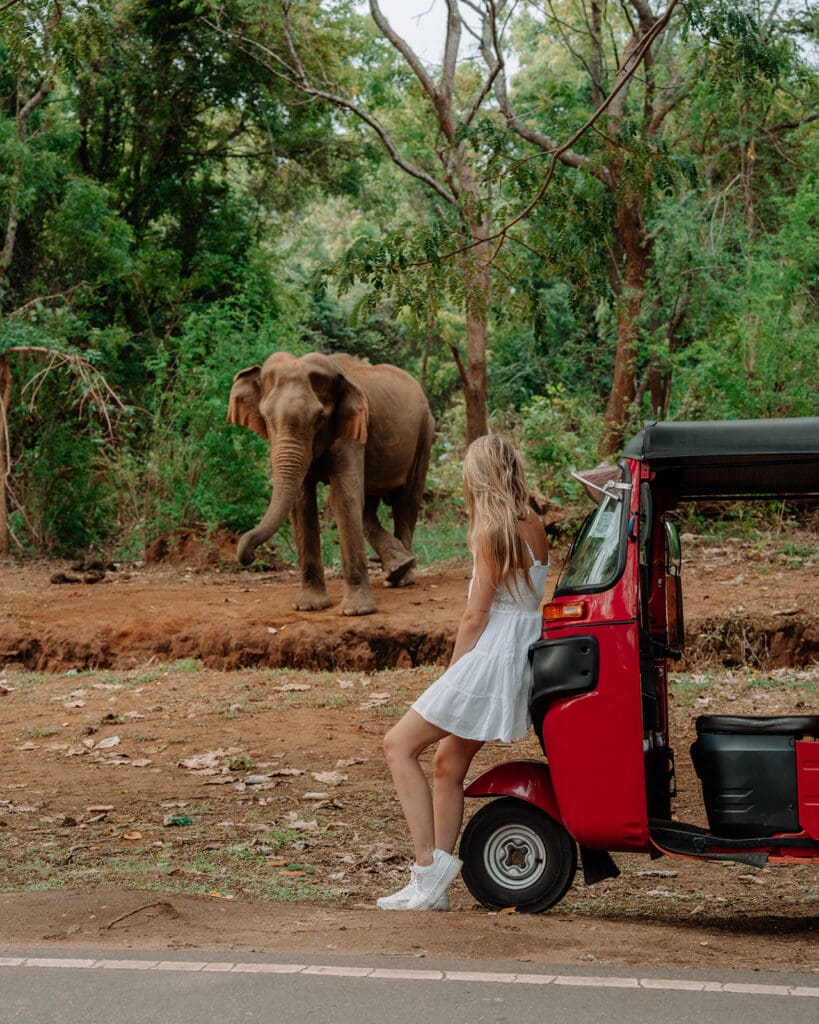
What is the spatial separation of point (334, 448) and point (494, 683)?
840 centimetres

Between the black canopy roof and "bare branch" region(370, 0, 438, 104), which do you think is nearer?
the black canopy roof

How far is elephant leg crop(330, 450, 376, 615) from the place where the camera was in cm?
1373

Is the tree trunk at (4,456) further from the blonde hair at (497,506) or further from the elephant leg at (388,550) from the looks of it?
the blonde hair at (497,506)

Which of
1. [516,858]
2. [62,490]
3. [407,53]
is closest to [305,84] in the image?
[407,53]

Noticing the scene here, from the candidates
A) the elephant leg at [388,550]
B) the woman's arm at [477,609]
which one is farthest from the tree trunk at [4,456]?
the woman's arm at [477,609]

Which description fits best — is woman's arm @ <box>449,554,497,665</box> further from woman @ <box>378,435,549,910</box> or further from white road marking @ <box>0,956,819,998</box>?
white road marking @ <box>0,956,819,998</box>

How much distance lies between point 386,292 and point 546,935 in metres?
6.54

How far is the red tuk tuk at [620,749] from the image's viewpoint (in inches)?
224

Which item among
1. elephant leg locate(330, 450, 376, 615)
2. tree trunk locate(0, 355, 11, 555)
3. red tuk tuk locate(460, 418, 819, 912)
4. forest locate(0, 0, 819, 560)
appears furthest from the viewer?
tree trunk locate(0, 355, 11, 555)

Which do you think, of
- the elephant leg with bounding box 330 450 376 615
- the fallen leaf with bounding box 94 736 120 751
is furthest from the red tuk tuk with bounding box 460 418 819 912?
the elephant leg with bounding box 330 450 376 615

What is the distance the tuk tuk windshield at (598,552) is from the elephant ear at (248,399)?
Result: 8448 millimetres

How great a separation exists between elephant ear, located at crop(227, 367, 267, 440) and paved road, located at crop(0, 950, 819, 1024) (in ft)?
31.7

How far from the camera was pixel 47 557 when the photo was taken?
19500 mm

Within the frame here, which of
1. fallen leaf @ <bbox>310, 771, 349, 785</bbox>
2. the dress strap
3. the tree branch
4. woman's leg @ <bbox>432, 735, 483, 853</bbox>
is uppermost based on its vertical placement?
the tree branch
